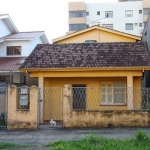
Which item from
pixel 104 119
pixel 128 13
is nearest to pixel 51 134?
pixel 104 119

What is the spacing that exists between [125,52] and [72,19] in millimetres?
40647

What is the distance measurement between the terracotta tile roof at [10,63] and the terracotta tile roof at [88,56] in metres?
2.69

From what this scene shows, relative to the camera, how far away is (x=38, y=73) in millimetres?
16562

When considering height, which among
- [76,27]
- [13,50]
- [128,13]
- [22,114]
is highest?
[128,13]

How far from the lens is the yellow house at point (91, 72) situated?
16.0 m

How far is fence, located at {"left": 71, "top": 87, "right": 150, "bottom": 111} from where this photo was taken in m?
15.6

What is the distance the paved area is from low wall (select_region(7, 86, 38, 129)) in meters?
0.43

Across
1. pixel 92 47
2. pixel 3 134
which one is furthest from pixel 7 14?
pixel 3 134

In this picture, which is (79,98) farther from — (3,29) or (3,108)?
(3,29)

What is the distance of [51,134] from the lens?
37.8 feet

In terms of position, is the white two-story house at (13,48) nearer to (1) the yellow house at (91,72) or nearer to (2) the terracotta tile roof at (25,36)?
(2) the terracotta tile roof at (25,36)

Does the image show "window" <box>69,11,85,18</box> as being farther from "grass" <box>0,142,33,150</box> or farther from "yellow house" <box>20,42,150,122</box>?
"grass" <box>0,142,33,150</box>

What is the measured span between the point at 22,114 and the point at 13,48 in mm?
12262

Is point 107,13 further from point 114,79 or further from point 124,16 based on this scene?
point 114,79
